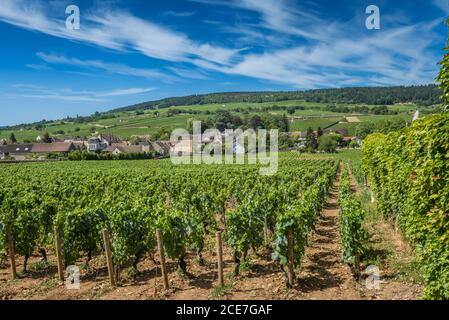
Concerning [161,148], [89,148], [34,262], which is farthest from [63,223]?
[89,148]

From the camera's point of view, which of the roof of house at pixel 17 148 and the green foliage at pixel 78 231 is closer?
the green foliage at pixel 78 231

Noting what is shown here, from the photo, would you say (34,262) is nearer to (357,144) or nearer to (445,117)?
(445,117)

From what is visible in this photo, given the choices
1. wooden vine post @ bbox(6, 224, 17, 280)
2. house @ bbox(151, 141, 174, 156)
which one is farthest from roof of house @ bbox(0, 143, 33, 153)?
wooden vine post @ bbox(6, 224, 17, 280)

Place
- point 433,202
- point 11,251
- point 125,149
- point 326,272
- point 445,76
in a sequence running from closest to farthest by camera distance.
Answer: point 445,76 → point 433,202 → point 326,272 → point 11,251 → point 125,149

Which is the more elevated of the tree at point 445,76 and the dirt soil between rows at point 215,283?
the tree at point 445,76

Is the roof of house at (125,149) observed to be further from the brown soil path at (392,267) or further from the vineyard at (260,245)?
the brown soil path at (392,267)

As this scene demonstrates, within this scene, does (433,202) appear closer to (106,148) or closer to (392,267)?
(392,267)

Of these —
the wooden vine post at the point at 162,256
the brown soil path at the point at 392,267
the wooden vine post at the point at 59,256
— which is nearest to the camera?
the brown soil path at the point at 392,267

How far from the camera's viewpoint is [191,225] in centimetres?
1107

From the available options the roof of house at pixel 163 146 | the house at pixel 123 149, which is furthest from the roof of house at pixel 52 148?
the roof of house at pixel 163 146

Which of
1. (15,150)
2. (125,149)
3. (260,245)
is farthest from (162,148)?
(260,245)

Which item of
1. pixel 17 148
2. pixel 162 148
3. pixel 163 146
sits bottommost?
pixel 162 148

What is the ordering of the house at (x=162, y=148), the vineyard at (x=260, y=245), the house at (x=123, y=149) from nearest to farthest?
the vineyard at (x=260, y=245) → the house at (x=123, y=149) → the house at (x=162, y=148)

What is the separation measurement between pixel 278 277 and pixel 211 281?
1969mm
